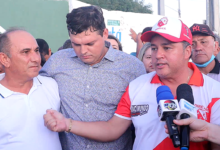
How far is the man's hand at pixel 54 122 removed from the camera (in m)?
2.47

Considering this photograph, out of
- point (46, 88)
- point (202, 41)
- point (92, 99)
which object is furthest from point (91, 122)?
point (202, 41)

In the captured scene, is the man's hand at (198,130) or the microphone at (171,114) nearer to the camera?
the microphone at (171,114)

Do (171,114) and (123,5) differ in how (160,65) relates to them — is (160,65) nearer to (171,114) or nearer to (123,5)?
(171,114)

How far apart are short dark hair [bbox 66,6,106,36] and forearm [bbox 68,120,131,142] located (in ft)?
3.16

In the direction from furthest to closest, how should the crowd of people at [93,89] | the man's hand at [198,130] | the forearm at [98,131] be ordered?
the forearm at [98,131], the crowd of people at [93,89], the man's hand at [198,130]

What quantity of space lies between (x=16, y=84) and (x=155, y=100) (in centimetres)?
144

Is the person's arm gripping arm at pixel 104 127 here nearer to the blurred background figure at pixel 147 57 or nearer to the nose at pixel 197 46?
the blurred background figure at pixel 147 57

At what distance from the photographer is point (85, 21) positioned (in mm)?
2898

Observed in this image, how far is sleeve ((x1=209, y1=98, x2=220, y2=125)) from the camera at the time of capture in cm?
226

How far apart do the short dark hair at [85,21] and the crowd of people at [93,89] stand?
1 cm

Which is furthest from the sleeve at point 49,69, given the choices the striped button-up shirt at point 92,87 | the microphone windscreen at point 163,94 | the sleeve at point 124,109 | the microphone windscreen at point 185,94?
the microphone windscreen at point 185,94

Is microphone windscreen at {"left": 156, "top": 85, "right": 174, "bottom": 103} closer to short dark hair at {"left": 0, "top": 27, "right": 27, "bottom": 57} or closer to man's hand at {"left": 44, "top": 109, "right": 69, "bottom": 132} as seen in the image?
man's hand at {"left": 44, "top": 109, "right": 69, "bottom": 132}

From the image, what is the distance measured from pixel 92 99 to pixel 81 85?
200 mm

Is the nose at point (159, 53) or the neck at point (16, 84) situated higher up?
the nose at point (159, 53)
